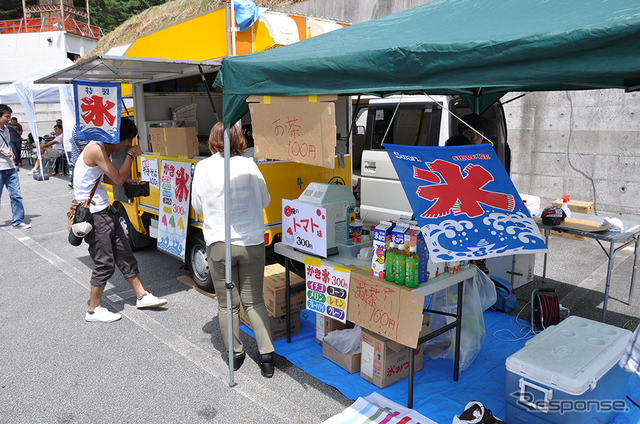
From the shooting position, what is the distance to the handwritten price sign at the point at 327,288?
10.6 ft

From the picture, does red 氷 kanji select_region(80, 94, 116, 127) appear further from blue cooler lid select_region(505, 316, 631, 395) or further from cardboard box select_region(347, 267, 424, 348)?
blue cooler lid select_region(505, 316, 631, 395)

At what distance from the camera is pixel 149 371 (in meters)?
3.51

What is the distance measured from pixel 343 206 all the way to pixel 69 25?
33281 mm

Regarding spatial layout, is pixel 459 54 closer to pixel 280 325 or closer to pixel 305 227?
pixel 305 227

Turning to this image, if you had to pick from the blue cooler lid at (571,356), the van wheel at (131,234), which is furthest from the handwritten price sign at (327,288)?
the van wheel at (131,234)


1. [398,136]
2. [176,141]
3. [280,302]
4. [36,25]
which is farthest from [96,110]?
[36,25]

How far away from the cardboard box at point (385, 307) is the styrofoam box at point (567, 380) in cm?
61

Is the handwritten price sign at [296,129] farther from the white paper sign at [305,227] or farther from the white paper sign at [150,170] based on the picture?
the white paper sign at [150,170]

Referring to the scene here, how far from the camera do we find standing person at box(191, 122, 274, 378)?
10.7 ft

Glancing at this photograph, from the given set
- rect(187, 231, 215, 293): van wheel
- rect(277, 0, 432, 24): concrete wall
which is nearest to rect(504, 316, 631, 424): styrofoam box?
rect(187, 231, 215, 293): van wheel

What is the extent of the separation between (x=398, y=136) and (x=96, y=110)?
3.74 metres

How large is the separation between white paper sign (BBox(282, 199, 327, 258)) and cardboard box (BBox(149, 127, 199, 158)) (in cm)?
185

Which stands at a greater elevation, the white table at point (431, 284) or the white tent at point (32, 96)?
the white tent at point (32, 96)

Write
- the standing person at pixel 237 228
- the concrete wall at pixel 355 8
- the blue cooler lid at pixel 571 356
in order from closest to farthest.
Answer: the blue cooler lid at pixel 571 356 < the standing person at pixel 237 228 < the concrete wall at pixel 355 8
